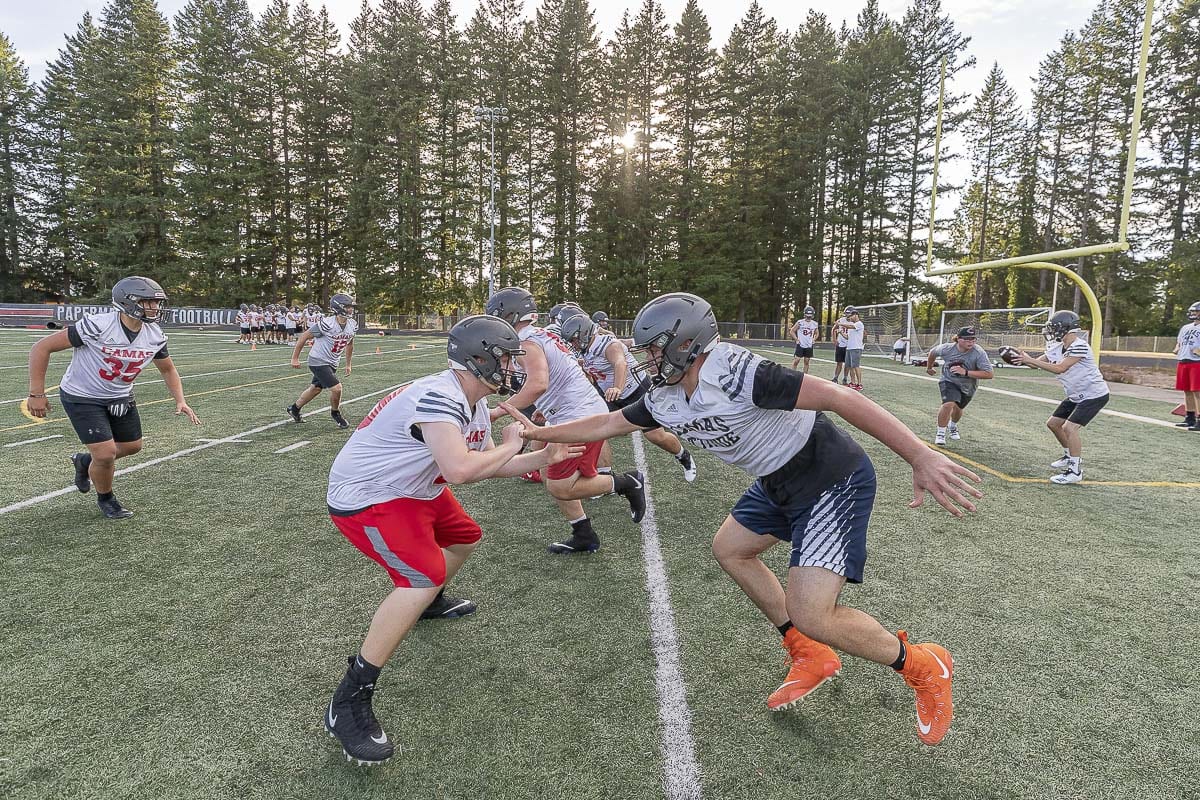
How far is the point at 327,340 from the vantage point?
10.6m

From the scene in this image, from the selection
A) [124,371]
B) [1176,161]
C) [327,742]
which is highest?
[1176,161]

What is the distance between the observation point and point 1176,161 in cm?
4003

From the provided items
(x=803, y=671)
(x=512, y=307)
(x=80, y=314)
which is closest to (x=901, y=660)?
(x=803, y=671)

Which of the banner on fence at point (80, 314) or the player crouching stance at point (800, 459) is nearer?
the player crouching stance at point (800, 459)

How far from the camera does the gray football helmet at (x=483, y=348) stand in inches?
112

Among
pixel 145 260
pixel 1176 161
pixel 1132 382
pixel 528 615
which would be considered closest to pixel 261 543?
pixel 528 615

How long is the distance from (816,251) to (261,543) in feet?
158

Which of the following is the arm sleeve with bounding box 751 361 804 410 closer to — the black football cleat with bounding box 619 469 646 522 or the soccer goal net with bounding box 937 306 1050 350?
the black football cleat with bounding box 619 469 646 522

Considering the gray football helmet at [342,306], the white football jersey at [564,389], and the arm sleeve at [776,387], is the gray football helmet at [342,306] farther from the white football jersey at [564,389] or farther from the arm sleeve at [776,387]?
the arm sleeve at [776,387]

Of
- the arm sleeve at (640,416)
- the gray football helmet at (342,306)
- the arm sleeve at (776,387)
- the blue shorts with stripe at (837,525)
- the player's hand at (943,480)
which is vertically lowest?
the blue shorts with stripe at (837,525)

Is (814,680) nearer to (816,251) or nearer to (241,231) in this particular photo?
(816,251)

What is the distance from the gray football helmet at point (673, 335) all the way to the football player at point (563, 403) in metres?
2.20

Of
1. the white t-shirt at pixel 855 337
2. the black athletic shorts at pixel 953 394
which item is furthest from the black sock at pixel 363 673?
the white t-shirt at pixel 855 337

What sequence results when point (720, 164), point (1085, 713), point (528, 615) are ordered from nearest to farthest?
point (1085, 713) → point (528, 615) → point (720, 164)
